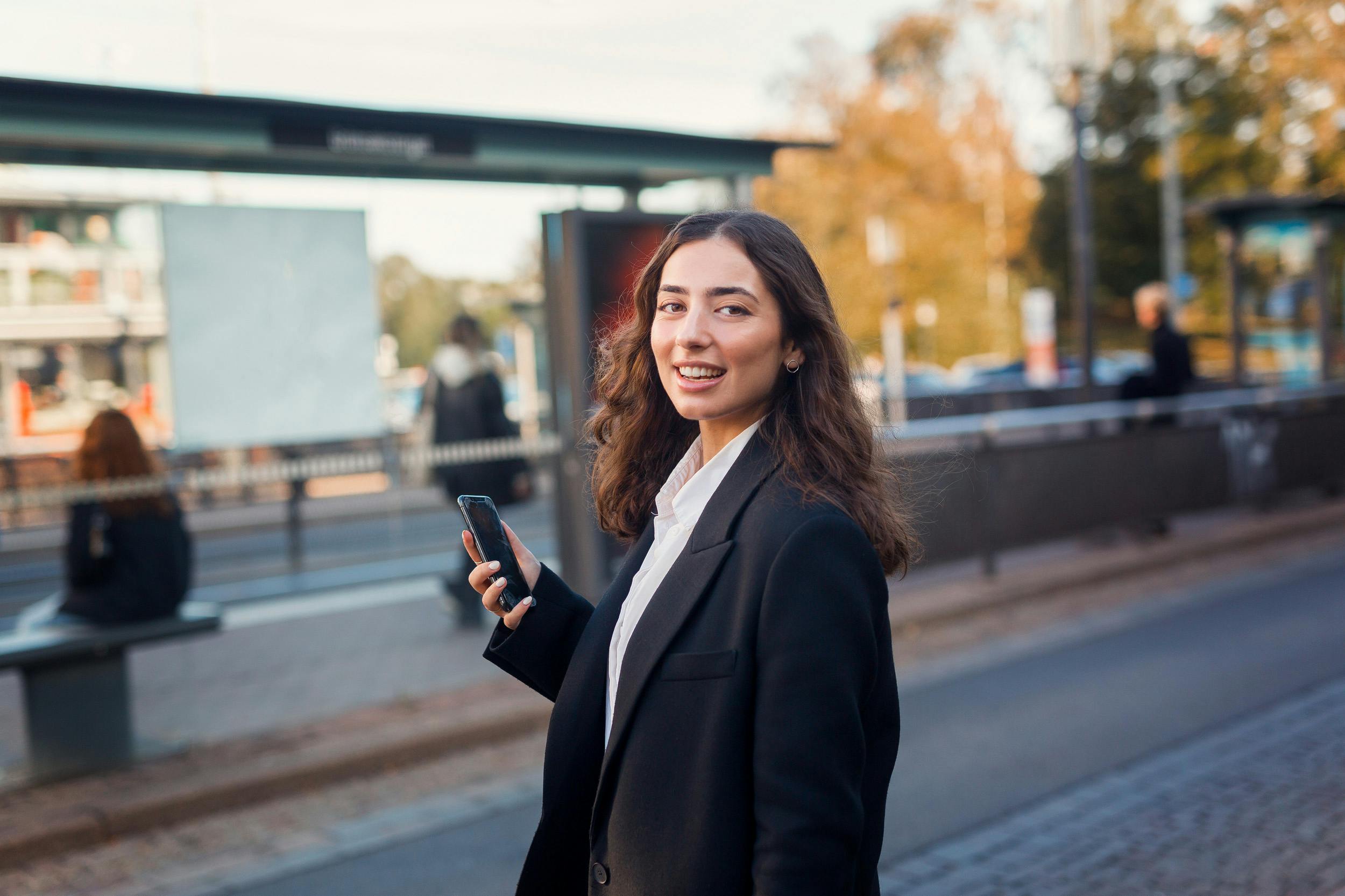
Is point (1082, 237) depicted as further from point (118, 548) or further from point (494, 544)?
point (494, 544)

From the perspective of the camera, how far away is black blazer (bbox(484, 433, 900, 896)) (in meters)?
1.64

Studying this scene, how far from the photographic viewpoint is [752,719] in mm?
1705

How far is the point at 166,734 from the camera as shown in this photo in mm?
6258

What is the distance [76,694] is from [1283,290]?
42.8 ft

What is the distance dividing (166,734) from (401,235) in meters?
3.28

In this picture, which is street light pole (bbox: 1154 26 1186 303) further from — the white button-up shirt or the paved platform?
the white button-up shirt

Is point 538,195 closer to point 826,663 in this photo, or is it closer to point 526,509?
point 526,509

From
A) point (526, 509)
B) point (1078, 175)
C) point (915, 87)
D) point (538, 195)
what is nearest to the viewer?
point (538, 195)

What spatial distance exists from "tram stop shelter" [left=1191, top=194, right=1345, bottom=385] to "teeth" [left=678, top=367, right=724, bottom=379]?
12711 mm

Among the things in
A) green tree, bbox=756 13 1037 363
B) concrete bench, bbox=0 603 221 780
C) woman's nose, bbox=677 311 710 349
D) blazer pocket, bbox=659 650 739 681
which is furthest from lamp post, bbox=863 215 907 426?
blazer pocket, bbox=659 650 739 681

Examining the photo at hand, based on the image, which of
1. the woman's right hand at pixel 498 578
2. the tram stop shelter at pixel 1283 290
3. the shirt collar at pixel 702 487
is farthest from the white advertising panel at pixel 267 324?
the tram stop shelter at pixel 1283 290

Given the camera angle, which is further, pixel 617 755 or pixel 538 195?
pixel 538 195

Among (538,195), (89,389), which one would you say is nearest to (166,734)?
(89,389)

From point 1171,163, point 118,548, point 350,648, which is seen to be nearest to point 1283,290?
point 350,648
